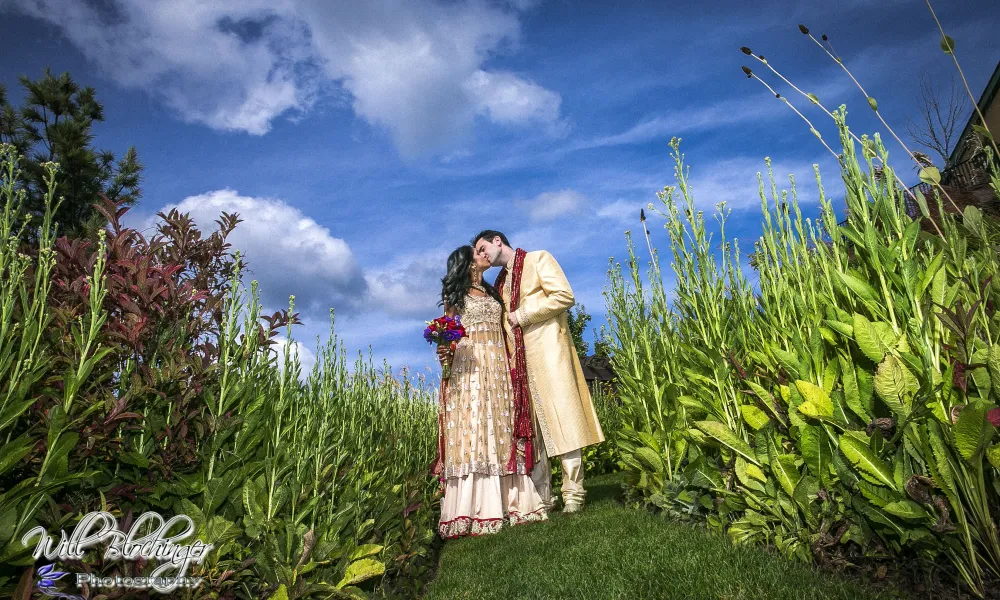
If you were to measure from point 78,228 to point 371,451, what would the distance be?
31.8 feet

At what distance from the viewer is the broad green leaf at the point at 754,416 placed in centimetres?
267

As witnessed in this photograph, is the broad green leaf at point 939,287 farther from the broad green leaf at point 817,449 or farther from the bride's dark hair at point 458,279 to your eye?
the bride's dark hair at point 458,279

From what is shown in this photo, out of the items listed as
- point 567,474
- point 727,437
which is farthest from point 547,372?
point 727,437

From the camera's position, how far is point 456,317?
4660 millimetres

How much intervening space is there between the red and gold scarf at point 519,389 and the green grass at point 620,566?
632 millimetres

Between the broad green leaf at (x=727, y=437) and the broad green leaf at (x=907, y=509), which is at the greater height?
the broad green leaf at (x=727, y=437)

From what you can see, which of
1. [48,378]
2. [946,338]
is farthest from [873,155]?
[48,378]

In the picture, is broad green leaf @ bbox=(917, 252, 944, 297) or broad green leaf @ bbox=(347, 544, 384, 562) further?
broad green leaf @ bbox=(347, 544, 384, 562)

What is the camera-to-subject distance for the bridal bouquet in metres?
4.55

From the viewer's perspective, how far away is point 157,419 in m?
2.13

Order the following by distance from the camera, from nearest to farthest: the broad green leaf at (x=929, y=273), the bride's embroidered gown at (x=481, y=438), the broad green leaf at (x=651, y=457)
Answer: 1. the broad green leaf at (x=929, y=273)
2. the broad green leaf at (x=651, y=457)
3. the bride's embroidered gown at (x=481, y=438)

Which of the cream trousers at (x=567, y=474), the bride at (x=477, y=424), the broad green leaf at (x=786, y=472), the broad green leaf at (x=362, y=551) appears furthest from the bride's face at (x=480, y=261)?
the broad green leaf at (x=786, y=472)

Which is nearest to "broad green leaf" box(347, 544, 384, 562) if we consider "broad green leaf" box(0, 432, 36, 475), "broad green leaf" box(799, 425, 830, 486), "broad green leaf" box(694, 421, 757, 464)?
"broad green leaf" box(0, 432, 36, 475)

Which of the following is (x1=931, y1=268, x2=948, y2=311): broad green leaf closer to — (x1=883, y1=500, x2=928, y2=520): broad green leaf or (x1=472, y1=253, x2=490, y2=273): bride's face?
(x1=883, y1=500, x2=928, y2=520): broad green leaf
